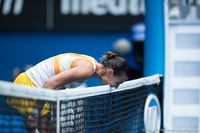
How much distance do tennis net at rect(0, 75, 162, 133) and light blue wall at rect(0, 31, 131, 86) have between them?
697cm

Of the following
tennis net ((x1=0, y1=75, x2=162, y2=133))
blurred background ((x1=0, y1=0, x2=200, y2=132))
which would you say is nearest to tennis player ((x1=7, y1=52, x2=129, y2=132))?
tennis net ((x1=0, y1=75, x2=162, y2=133))

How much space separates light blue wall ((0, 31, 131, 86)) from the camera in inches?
427

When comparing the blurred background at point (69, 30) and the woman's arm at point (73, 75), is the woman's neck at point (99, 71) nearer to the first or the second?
the woman's arm at point (73, 75)

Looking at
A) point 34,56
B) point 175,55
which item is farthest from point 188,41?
point 34,56

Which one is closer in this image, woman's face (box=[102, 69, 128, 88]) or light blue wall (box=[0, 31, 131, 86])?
woman's face (box=[102, 69, 128, 88])

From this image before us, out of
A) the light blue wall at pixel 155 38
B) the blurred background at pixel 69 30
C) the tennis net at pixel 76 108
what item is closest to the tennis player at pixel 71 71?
the tennis net at pixel 76 108

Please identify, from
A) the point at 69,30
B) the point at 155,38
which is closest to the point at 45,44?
the point at 69,30

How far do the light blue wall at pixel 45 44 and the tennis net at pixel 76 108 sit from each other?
6967 mm

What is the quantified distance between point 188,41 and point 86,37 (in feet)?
20.3

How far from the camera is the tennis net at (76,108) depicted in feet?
7.73

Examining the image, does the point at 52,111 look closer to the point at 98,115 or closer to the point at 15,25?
the point at 98,115

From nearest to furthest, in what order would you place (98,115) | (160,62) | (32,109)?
(32,109) < (98,115) < (160,62)

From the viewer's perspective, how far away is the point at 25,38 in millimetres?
10898

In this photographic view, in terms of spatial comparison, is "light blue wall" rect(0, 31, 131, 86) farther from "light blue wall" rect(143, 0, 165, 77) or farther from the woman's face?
the woman's face
